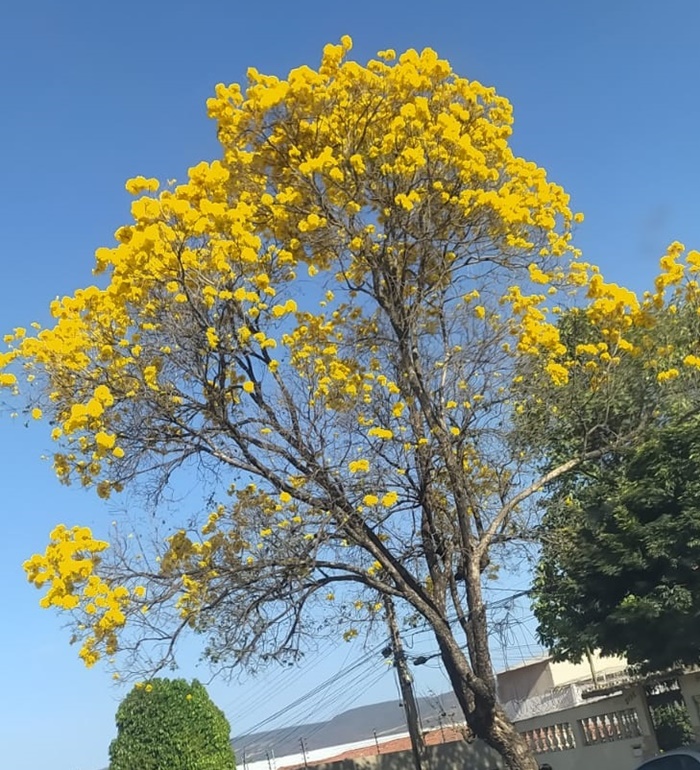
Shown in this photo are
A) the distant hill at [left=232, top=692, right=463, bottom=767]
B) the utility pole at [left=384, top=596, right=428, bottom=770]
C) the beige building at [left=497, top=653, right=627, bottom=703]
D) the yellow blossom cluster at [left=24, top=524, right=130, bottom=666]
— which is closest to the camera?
the yellow blossom cluster at [left=24, top=524, right=130, bottom=666]

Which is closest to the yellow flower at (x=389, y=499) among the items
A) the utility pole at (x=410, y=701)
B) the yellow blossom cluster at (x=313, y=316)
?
the yellow blossom cluster at (x=313, y=316)

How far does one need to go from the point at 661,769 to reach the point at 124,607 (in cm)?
535

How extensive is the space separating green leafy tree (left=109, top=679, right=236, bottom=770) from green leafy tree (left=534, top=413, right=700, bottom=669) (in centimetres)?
641

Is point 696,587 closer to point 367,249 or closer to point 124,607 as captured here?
point 367,249

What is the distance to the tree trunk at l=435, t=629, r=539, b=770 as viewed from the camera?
32.3 ft

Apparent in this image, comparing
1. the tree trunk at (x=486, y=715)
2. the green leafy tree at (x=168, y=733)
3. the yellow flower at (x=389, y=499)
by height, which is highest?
the yellow flower at (x=389, y=499)

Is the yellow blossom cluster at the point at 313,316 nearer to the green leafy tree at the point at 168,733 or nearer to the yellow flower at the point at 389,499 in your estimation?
the yellow flower at the point at 389,499

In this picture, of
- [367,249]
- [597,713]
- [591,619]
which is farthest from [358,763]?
[367,249]

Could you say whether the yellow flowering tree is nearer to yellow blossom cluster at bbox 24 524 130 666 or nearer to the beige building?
yellow blossom cluster at bbox 24 524 130 666

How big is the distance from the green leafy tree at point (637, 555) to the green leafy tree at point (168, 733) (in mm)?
6415

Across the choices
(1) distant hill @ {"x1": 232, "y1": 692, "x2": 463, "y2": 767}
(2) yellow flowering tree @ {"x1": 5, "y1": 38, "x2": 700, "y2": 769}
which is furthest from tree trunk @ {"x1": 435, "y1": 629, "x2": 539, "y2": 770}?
(1) distant hill @ {"x1": 232, "y1": 692, "x2": 463, "y2": 767}

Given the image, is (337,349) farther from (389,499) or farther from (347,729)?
(347,729)

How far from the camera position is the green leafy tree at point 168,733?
50.3 feet

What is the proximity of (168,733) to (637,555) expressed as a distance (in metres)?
8.32
